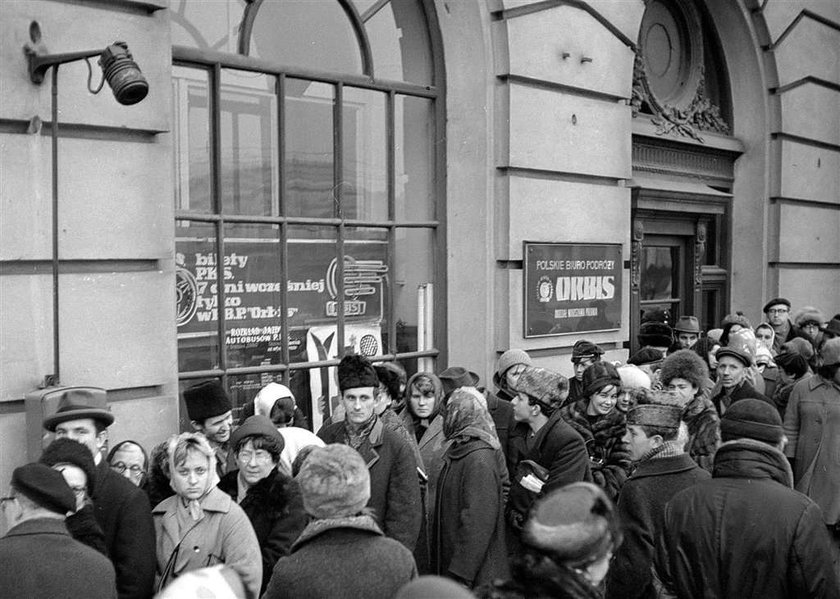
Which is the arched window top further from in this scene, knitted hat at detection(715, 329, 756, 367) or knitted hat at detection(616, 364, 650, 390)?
knitted hat at detection(715, 329, 756, 367)

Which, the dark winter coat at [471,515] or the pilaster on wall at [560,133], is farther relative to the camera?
the pilaster on wall at [560,133]

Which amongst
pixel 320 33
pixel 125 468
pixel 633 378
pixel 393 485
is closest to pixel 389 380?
pixel 393 485

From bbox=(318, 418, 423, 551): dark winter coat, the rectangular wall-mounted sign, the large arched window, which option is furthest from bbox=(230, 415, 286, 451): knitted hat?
the rectangular wall-mounted sign

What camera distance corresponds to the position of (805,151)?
12164 millimetres

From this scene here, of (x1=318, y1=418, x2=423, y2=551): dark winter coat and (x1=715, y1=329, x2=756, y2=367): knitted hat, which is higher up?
(x1=715, y1=329, x2=756, y2=367): knitted hat

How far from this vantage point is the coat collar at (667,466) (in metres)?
4.47

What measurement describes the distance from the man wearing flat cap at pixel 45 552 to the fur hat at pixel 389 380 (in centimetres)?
284

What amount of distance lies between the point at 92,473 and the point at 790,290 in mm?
9781

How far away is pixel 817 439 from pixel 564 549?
192 inches

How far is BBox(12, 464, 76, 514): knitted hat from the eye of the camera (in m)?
3.48

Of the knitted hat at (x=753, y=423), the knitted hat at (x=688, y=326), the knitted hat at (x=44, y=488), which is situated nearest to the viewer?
the knitted hat at (x=44, y=488)

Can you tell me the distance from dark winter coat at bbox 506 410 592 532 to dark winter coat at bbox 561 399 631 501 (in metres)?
0.36

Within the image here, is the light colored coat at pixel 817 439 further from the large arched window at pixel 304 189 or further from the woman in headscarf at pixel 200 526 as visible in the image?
the woman in headscarf at pixel 200 526

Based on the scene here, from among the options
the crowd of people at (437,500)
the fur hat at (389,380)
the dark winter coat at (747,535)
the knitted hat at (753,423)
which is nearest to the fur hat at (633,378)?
the crowd of people at (437,500)
